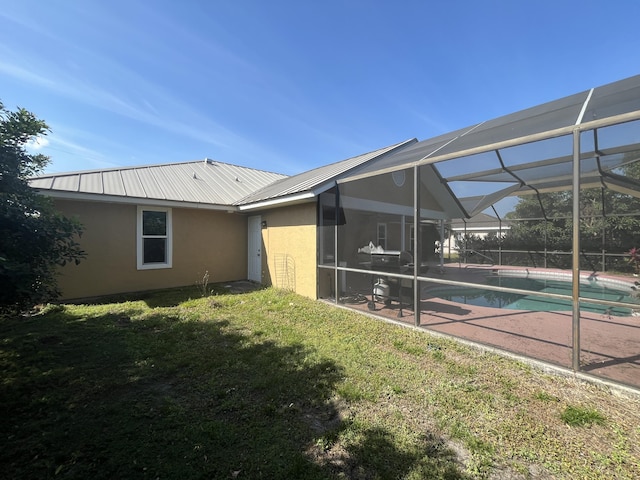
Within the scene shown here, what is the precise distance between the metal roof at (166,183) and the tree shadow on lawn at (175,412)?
4.04 metres

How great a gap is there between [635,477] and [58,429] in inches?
179

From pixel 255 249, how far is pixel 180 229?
2.48 meters

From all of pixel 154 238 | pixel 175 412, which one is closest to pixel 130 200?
pixel 154 238

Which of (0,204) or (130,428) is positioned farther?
(0,204)

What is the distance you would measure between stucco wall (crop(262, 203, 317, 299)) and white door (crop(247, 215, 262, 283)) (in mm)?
361

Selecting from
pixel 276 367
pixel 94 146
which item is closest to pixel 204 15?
pixel 276 367

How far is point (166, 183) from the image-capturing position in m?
9.54

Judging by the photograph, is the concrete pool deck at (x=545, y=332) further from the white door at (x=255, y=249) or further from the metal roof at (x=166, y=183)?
the metal roof at (x=166, y=183)

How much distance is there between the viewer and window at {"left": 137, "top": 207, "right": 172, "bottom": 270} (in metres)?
8.04

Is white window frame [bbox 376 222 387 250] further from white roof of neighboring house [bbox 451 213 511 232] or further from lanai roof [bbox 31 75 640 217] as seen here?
white roof of neighboring house [bbox 451 213 511 232]

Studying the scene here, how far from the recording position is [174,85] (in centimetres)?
873

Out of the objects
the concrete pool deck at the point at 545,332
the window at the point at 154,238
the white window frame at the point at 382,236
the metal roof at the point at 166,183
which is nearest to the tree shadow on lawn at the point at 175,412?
the concrete pool deck at the point at 545,332

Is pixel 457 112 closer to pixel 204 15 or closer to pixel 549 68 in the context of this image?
pixel 549 68

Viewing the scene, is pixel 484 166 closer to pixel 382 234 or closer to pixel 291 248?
pixel 382 234
